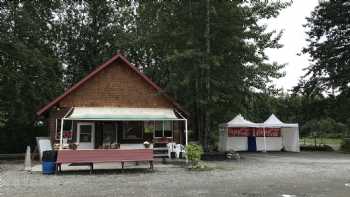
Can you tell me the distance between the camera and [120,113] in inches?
838

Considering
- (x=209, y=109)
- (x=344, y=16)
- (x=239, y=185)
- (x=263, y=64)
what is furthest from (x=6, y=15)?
(x=344, y=16)

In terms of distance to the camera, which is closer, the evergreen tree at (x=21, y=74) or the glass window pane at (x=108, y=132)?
the glass window pane at (x=108, y=132)

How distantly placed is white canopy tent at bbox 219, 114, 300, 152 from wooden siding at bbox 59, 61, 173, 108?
6.48 metres

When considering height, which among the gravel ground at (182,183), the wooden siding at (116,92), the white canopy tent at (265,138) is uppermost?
the wooden siding at (116,92)

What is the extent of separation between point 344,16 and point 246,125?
39.0 feet

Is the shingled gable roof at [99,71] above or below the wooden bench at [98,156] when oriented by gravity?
above

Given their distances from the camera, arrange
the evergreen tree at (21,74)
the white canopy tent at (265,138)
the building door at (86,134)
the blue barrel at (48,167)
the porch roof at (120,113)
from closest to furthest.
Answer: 1. the blue barrel at (48,167)
2. the porch roof at (120,113)
3. the building door at (86,134)
4. the evergreen tree at (21,74)
5. the white canopy tent at (265,138)

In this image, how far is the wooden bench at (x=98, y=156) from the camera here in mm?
14695

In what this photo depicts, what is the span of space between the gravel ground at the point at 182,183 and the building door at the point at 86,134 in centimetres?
721

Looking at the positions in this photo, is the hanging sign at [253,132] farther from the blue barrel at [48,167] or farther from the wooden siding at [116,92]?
the blue barrel at [48,167]

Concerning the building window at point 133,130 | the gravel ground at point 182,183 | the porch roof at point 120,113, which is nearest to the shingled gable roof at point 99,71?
the porch roof at point 120,113

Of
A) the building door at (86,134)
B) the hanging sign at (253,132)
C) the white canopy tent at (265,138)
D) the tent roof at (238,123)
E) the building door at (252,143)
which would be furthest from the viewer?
the building door at (252,143)

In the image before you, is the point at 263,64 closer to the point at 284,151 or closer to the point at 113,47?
the point at 284,151

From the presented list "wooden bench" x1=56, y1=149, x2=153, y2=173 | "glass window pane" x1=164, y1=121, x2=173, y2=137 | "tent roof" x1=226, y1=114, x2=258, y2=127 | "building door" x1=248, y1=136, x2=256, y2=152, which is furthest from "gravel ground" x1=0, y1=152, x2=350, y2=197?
"building door" x1=248, y1=136, x2=256, y2=152
